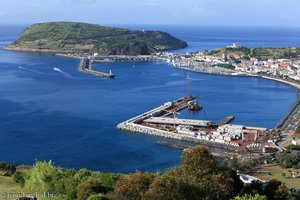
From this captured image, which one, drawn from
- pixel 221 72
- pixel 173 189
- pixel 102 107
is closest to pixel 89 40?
pixel 221 72

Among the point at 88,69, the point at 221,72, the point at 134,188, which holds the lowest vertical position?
the point at 88,69

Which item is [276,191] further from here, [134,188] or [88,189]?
[88,189]

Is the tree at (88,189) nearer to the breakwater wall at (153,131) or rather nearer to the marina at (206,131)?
the breakwater wall at (153,131)

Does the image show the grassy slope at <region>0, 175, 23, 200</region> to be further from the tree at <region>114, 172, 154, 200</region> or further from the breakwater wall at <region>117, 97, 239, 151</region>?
the breakwater wall at <region>117, 97, 239, 151</region>

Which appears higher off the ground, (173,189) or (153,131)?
(173,189)

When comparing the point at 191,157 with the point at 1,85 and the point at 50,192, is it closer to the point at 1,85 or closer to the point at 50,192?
the point at 50,192

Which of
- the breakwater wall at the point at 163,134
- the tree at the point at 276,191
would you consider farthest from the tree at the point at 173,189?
the breakwater wall at the point at 163,134
